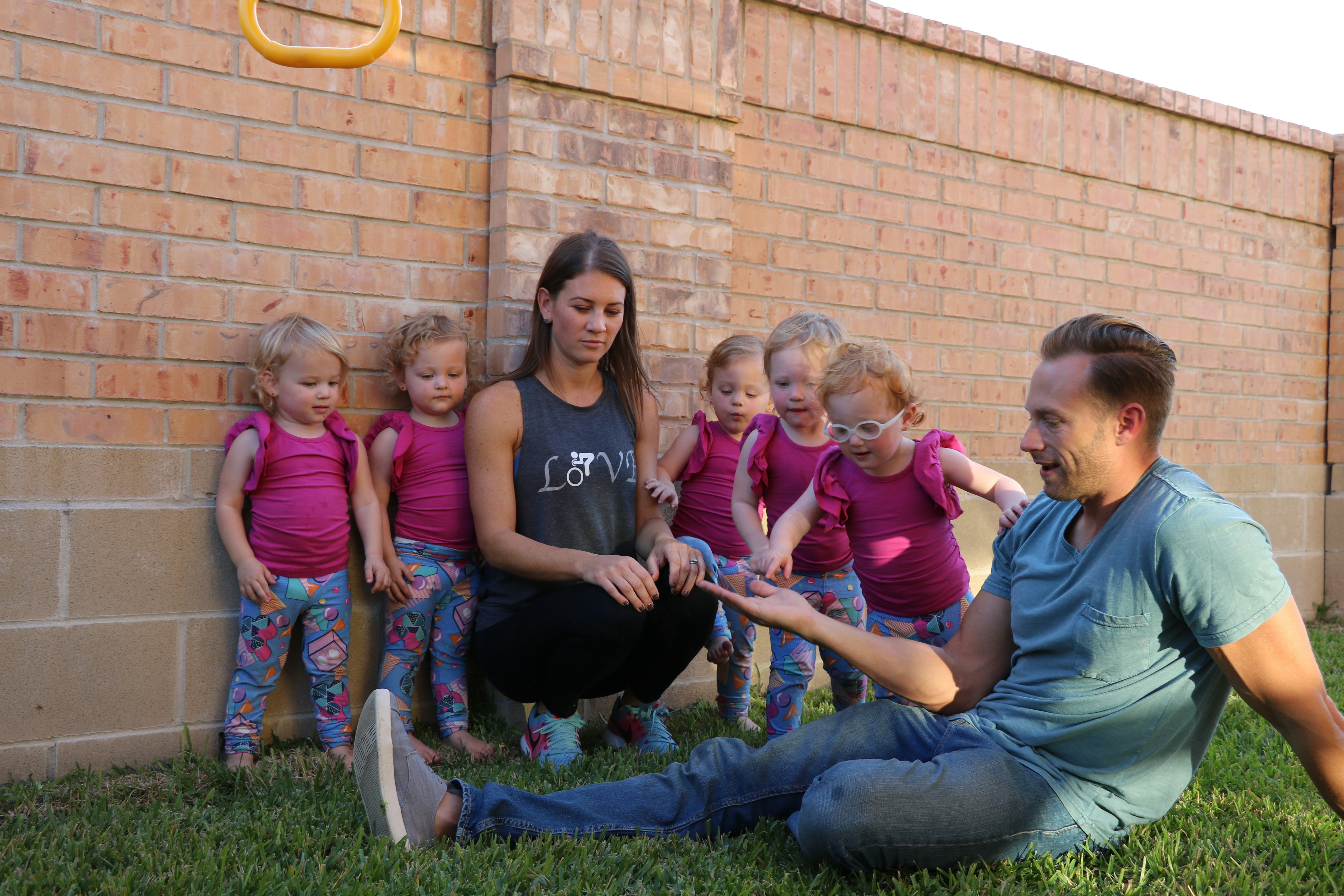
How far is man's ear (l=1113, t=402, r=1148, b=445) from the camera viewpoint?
2354 millimetres

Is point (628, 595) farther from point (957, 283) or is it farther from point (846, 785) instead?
point (957, 283)

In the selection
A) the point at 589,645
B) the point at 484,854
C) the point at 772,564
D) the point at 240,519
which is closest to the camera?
the point at 484,854

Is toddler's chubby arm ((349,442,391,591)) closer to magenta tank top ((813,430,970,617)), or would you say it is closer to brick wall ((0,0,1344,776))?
brick wall ((0,0,1344,776))

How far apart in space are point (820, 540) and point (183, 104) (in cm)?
267

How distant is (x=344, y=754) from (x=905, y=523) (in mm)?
2061

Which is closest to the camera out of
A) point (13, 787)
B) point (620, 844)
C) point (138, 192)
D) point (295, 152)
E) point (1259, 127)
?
point (620, 844)

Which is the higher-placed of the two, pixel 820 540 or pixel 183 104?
pixel 183 104

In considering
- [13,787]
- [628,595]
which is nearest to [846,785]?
[628,595]

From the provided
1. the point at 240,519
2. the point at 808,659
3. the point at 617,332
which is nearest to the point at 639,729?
the point at 808,659

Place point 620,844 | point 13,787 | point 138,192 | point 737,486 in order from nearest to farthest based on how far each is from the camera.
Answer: point 620,844 → point 13,787 → point 138,192 → point 737,486

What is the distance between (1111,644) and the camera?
2336 millimetres

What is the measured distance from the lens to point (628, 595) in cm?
328

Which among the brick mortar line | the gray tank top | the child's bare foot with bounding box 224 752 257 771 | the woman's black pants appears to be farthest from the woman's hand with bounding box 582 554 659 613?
the brick mortar line

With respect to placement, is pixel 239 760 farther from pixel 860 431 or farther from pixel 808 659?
pixel 860 431
